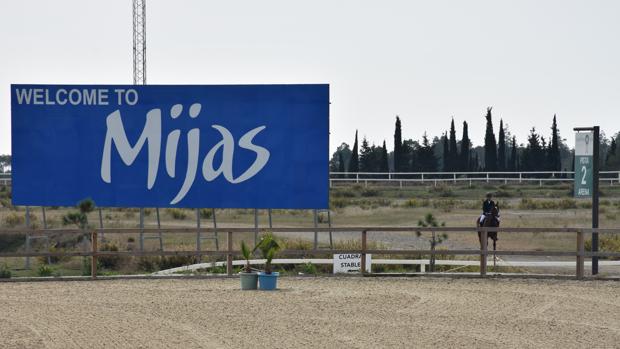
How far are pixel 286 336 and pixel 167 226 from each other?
32242 mm

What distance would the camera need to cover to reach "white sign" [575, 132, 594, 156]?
2469 centimetres

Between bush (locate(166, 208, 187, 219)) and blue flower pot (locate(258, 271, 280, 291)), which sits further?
bush (locate(166, 208, 187, 219))

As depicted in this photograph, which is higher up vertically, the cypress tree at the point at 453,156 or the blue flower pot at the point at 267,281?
the cypress tree at the point at 453,156

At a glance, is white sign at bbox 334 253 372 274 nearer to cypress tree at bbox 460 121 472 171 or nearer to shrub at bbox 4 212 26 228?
shrub at bbox 4 212 26 228

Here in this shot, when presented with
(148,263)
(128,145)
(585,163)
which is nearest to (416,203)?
(148,263)

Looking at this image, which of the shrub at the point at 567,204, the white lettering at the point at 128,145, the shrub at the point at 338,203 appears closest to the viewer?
the white lettering at the point at 128,145

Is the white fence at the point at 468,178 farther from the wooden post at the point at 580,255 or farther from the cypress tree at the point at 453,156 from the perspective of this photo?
the wooden post at the point at 580,255

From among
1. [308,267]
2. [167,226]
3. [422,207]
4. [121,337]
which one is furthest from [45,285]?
[422,207]

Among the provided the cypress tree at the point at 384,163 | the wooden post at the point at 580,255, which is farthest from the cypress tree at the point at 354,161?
the wooden post at the point at 580,255

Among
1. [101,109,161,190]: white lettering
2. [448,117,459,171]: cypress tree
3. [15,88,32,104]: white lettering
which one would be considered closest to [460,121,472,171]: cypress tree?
[448,117,459,171]: cypress tree

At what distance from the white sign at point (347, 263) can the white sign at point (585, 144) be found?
5.54 m

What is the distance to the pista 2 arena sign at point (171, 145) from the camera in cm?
2766

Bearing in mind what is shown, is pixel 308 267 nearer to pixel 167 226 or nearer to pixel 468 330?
pixel 468 330

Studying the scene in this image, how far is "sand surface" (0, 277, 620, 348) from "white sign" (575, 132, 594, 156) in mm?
3441
